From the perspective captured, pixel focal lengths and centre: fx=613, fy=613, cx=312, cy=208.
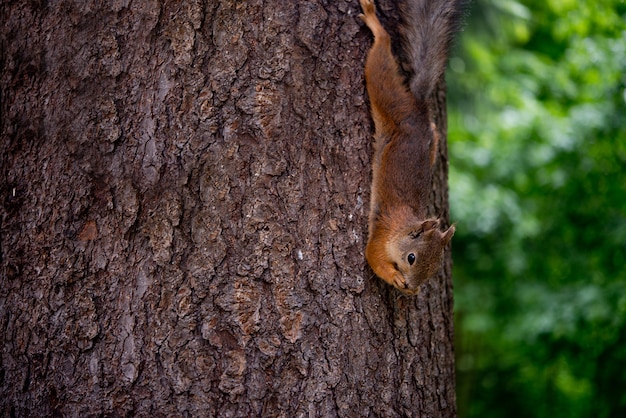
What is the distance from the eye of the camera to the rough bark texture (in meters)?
1.74

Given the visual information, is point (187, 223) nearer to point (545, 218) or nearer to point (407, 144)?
point (407, 144)

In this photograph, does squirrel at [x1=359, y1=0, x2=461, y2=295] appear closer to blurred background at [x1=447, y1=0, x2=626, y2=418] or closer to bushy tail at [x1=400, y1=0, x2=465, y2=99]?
bushy tail at [x1=400, y1=0, x2=465, y2=99]

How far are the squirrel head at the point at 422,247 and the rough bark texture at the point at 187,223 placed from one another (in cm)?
29

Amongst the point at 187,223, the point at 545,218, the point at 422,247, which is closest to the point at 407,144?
the point at 422,247

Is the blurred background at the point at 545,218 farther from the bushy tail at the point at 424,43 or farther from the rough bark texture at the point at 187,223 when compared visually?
Result: the rough bark texture at the point at 187,223

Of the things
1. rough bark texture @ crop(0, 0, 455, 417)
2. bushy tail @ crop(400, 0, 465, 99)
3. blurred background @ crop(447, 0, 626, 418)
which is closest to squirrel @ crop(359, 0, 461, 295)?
bushy tail @ crop(400, 0, 465, 99)

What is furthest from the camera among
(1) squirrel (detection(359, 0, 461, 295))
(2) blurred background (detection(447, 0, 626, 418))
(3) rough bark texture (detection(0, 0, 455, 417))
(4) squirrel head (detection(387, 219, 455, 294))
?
(2) blurred background (detection(447, 0, 626, 418))

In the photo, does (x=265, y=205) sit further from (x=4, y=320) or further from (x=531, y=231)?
(x=531, y=231)

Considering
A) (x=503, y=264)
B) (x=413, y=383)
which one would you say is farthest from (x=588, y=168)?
(x=413, y=383)

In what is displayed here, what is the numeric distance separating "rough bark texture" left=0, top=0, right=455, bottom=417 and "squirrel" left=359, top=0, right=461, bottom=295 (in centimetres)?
14

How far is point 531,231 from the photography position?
14.8ft

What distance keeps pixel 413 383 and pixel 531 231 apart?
113 inches

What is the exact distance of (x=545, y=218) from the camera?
466cm

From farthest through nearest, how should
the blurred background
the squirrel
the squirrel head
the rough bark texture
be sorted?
1. the blurred background
2. the squirrel head
3. the squirrel
4. the rough bark texture
